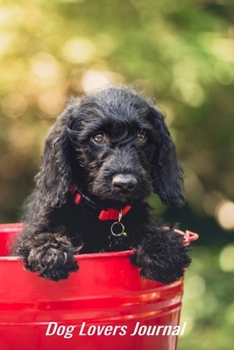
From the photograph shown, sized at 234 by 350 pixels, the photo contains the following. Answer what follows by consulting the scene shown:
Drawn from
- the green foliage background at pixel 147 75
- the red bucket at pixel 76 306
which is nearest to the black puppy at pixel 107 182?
the red bucket at pixel 76 306

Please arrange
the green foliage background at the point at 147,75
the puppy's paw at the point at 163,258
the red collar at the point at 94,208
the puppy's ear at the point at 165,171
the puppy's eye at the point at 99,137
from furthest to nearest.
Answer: the green foliage background at the point at 147,75 < the puppy's ear at the point at 165,171 < the puppy's eye at the point at 99,137 < the red collar at the point at 94,208 < the puppy's paw at the point at 163,258

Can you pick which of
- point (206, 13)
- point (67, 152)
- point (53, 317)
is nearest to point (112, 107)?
point (67, 152)

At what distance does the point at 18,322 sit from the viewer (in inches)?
106

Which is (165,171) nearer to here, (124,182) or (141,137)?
(141,137)

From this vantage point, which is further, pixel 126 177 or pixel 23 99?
pixel 23 99

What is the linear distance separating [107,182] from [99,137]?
A: 0.31 metres

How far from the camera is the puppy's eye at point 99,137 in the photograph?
3279mm

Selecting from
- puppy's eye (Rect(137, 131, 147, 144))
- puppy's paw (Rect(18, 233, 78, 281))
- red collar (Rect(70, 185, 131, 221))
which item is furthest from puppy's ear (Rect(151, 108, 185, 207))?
puppy's paw (Rect(18, 233, 78, 281))

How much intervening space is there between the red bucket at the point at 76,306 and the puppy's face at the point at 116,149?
1.48 ft

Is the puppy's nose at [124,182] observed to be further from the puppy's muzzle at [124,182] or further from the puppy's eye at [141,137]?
the puppy's eye at [141,137]

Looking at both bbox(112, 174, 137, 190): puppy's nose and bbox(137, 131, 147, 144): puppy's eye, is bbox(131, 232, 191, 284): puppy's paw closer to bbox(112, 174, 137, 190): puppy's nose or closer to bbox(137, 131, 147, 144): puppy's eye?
bbox(112, 174, 137, 190): puppy's nose

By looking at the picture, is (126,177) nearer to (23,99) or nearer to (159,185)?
(159,185)

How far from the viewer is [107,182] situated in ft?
10.1

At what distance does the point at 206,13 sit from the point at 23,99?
7.03ft
